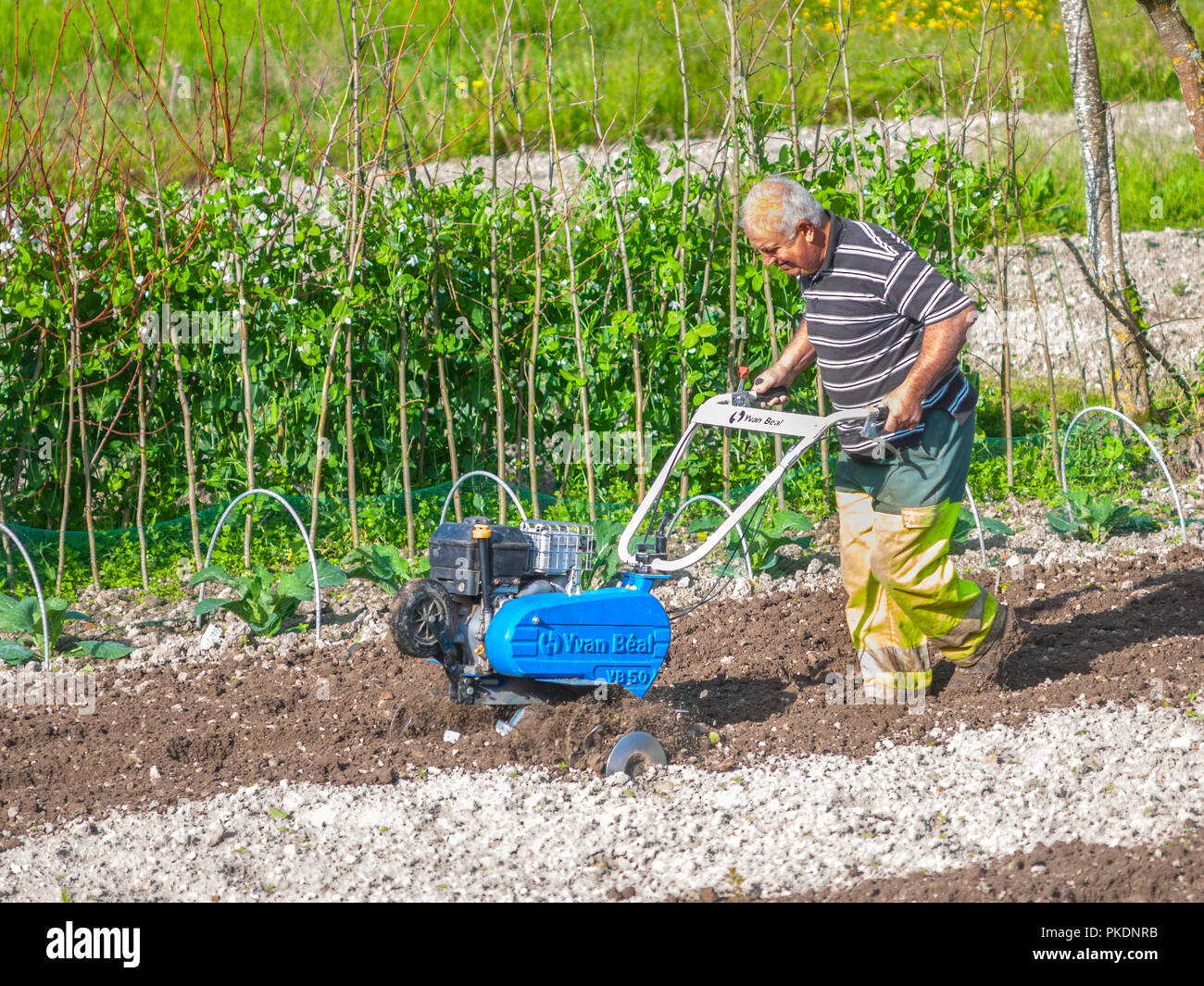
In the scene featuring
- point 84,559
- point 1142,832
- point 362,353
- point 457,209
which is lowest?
point 1142,832

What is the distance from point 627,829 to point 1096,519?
337 cm

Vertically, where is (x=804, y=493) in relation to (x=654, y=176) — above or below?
below

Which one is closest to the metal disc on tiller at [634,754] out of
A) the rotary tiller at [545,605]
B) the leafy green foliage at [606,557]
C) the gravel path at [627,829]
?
the gravel path at [627,829]

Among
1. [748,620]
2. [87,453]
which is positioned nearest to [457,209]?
[87,453]

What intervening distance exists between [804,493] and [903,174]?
153 cm

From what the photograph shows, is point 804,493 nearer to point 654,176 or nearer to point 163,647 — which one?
point 654,176

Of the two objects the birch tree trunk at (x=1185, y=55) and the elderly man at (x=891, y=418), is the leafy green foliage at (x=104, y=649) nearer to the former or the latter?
the elderly man at (x=891, y=418)

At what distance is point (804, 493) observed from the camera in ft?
19.5

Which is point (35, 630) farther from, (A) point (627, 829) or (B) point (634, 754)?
(A) point (627, 829)

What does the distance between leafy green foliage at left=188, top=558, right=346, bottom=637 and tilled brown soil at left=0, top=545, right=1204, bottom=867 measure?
0.77 ft

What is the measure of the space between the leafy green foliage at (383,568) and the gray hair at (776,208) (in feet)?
6.65

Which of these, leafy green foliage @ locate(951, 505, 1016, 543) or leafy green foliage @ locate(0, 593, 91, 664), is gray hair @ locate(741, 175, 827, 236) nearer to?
leafy green foliage @ locate(951, 505, 1016, 543)

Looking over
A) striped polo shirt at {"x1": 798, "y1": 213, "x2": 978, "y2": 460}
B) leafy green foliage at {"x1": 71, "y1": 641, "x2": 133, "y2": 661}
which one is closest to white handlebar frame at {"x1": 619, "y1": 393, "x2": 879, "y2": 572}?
striped polo shirt at {"x1": 798, "y1": 213, "x2": 978, "y2": 460}

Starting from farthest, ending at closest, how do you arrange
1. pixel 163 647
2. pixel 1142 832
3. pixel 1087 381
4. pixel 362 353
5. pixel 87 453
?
1. pixel 1087 381
2. pixel 362 353
3. pixel 87 453
4. pixel 163 647
5. pixel 1142 832
